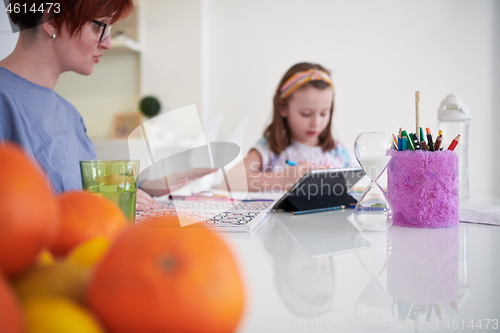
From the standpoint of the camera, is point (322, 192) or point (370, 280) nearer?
point (370, 280)

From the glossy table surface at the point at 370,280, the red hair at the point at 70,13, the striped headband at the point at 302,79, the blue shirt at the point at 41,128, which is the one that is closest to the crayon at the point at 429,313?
the glossy table surface at the point at 370,280

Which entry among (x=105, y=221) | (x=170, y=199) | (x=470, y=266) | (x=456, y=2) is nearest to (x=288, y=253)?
(x=470, y=266)

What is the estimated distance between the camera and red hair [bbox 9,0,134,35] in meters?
1.04

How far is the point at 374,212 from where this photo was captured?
75 centimetres

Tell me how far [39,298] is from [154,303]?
0.05 metres

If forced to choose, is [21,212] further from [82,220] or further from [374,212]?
Answer: [374,212]

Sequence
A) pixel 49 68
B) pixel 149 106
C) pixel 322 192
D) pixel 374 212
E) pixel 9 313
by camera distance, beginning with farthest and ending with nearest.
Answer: pixel 149 106 → pixel 49 68 → pixel 322 192 → pixel 374 212 → pixel 9 313

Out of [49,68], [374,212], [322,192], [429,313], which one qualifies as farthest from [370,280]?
[49,68]

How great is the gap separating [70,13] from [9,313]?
1.11 meters

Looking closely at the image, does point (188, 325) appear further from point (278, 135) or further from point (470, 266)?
point (278, 135)

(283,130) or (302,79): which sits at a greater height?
(302,79)

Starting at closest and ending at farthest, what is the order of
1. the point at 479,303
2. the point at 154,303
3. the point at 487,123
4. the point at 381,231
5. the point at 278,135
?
1. the point at 154,303
2. the point at 479,303
3. the point at 381,231
4. the point at 278,135
5. the point at 487,123

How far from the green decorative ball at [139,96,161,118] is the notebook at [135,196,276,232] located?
2031mm

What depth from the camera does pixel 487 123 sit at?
289cm
